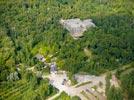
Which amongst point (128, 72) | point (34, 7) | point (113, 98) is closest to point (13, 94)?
point (113, 98)

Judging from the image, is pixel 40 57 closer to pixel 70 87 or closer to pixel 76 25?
pixel 70 87

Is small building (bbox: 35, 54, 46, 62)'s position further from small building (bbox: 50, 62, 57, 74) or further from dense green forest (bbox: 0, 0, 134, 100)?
small building (bbox: 50, 62, 57, 74)

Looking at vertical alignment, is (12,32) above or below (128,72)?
above

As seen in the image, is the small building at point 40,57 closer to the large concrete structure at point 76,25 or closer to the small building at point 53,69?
the small building at point 53,69

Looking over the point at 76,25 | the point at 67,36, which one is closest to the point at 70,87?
the point at 67,36

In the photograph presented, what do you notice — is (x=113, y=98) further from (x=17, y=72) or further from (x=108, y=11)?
(x=108, y=11)

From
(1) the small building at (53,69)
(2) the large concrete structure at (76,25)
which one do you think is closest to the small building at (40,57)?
(1) the small building at (53,69)

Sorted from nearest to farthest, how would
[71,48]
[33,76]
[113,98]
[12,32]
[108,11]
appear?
1. [113,98]
2. [33,76]
3. [71,48]
4. [12,32]
5. [108,11]

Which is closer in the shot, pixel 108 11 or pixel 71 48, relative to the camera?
pixel 71 48
